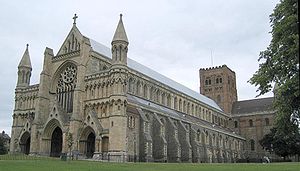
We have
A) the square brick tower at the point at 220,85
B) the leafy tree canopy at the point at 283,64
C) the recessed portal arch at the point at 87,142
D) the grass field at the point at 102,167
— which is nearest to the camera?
the leafy tree canopy at the point at 283,64

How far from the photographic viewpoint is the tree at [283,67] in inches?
856

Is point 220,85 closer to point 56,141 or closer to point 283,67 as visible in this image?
point 56,141

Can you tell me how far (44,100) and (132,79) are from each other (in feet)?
51.3

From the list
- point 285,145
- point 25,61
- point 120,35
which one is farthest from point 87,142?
point 285,145

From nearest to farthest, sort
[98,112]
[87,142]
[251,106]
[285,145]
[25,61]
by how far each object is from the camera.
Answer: [98,112] → [87,142] → [25,61] → [285,145] → [251,106]

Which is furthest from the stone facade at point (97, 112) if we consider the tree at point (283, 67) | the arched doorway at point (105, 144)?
the tree at point (283, 67)

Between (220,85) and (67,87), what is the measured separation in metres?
63.4

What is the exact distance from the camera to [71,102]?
5916cm

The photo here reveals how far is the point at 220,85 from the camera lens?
369 feet

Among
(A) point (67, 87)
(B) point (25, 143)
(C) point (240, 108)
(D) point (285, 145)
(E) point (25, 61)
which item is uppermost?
(E) point (25, 61)

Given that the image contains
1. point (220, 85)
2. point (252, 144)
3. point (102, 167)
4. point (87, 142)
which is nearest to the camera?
point (102, 167)

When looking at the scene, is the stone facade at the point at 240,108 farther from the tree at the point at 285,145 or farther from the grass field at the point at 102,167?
the grass field at the point at 102,167

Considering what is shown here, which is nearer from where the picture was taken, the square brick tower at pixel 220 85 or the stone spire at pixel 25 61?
the stone spire at pixel 25 61

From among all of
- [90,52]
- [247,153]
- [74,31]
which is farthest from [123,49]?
[247,153]
